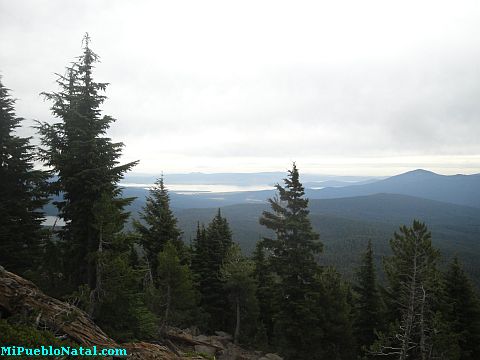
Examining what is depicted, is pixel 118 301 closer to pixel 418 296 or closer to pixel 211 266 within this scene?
pixel 418 296

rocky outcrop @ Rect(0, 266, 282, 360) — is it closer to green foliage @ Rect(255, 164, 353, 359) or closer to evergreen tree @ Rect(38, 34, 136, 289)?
evergreen tree @ Rect(38, 34, 136, 289)

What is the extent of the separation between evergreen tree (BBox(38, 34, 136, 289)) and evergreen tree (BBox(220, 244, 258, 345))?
15.8 metres

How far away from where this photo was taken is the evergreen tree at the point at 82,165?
15531mm

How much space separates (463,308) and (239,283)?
21028mm

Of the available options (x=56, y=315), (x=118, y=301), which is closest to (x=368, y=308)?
(x=118, y=301)

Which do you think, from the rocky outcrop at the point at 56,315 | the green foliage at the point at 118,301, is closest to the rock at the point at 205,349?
the green foliage at the point at 118,301


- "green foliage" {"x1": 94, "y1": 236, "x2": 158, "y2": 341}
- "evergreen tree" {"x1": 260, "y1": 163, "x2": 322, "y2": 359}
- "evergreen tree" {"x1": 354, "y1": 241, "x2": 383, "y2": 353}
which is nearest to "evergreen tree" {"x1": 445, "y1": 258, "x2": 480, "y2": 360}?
"evergreen tree" {"x1": 354, "y1": 241, "x2": 383, "y2": 353}

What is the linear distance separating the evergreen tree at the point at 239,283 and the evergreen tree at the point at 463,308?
17.9 m

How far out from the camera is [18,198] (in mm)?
18891

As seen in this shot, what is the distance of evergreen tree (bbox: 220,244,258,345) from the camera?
29.4m

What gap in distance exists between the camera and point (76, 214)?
1587 centimetres

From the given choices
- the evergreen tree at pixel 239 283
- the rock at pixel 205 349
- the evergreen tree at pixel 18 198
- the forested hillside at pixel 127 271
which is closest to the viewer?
the forested hillside at pixel 127 271

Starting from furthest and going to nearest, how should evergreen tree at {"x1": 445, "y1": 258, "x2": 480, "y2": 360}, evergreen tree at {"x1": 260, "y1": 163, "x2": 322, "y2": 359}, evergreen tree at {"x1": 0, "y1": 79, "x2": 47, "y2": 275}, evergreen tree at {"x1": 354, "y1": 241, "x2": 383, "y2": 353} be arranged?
evergreen tree at {"x1": 354, "y1": 241, "x2": 383, "y2": 353}
evergreen tree at {"x1": 445, "y1": 258, "x2": 480, "y2": 360}
evergreen tree at {"x1": 260, "y1": 163, "x2": 322, "y2": 359}
evergreen tree at {"x1": 0, "y1": 79, "x2": 47, "y2": 275}

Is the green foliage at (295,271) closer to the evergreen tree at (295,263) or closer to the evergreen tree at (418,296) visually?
the evergreen tree at (295,263)
